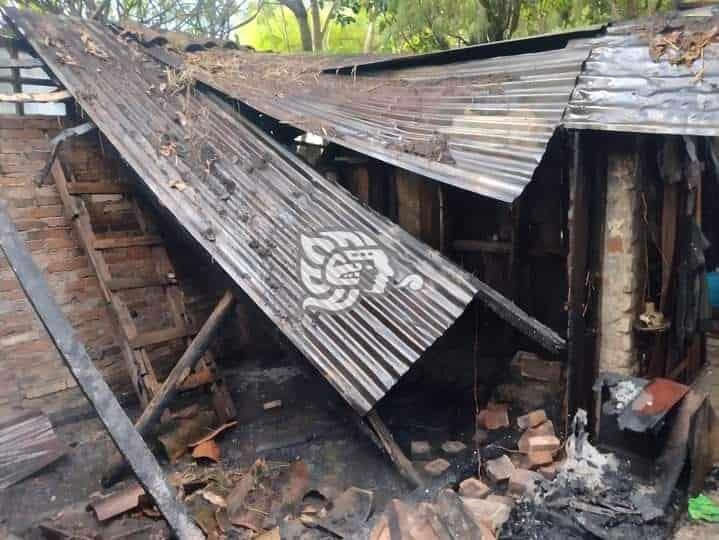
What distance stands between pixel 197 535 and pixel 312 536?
1.11 meters

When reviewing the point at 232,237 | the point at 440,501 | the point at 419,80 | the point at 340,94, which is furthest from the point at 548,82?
the point at 440,501

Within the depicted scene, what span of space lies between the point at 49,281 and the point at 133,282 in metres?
0.93

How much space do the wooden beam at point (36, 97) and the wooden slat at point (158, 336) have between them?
2.47 meters

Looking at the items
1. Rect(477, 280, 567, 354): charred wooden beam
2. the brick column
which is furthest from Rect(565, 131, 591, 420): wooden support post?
Rect(477, 280, 567, 354): charred wooden beam

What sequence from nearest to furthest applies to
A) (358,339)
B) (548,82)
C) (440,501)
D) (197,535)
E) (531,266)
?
(197,535) < (440,501) < (358,339) < (548,82) < (531,266)

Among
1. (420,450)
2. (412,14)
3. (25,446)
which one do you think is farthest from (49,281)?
(412,14)

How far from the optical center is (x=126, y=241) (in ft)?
19.5

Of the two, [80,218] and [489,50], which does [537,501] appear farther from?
[80,218]

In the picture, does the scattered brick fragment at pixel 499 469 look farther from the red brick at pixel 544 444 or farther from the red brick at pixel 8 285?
the red brick at pixel 8 285

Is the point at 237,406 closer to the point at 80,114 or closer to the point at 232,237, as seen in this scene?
the point at 232,237

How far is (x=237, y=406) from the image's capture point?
5.96 m

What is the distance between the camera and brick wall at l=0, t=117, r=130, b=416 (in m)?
5.59

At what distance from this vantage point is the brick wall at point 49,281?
559 centimetres

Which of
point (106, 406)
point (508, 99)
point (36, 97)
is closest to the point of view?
point (106, 406)
